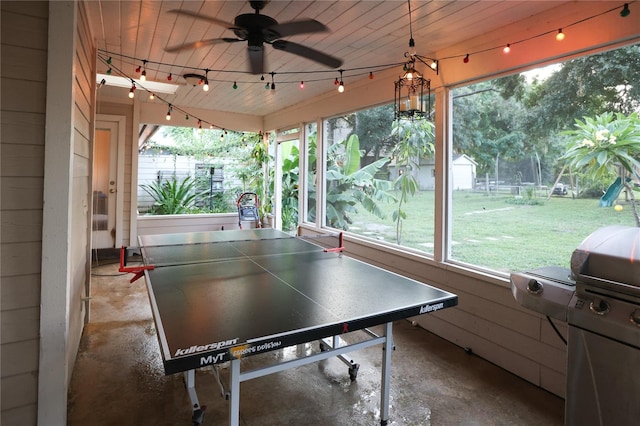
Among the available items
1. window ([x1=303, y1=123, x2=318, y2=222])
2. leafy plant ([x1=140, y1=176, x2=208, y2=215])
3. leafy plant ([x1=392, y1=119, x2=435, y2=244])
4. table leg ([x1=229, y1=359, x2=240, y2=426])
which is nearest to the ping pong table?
table leg ([x1=229, y1=359, x2=240, y2=426])

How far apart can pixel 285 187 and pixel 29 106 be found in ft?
15.3

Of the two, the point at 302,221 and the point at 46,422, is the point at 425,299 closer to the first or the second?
the point at 46,422

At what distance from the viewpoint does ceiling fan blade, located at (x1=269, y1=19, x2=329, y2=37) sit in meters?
2.03

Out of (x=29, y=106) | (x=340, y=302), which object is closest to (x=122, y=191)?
(x=29, y=106)

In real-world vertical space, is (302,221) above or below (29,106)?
below

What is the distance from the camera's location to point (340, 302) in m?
1.64

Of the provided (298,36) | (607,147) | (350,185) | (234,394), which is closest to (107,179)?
(350,185)

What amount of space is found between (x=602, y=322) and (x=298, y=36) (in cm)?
266

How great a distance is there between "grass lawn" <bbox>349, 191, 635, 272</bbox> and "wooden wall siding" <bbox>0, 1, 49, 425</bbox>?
2.85m

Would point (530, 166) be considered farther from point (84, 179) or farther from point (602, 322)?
point (84, 179)

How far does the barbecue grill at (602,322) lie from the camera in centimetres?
134

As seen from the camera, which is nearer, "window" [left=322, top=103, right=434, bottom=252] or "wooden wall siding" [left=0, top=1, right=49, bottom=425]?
"wooden wall siding" [left=0, top=1, right=49, bottom=425]

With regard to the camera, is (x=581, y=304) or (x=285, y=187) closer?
(x=581, y=304)

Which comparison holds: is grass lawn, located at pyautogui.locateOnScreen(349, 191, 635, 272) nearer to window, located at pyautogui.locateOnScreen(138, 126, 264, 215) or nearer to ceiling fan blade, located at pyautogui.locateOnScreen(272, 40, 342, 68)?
ceiling fan blade, located at pyautogui.locateOnScreen(272, 40, 342, 68)
